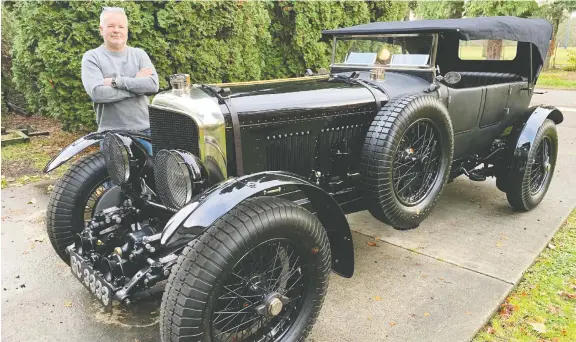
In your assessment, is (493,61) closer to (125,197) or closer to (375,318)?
(375,318)

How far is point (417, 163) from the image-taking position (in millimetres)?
3367

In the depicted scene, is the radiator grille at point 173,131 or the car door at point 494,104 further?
the car door at point 494,104

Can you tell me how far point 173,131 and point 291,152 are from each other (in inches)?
31.4

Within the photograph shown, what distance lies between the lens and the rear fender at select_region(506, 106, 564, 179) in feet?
13.4

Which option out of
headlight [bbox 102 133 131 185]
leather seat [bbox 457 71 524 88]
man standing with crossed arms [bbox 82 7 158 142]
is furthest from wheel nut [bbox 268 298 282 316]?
leather seat [bbox 457 71 524 88]

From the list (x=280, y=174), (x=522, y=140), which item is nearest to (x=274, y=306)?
(x=280, y=174)

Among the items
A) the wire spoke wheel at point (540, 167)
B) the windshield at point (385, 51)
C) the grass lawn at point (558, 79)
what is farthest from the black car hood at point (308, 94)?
the grass lawn at point (558, 79)

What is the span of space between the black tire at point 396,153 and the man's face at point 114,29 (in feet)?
6.88

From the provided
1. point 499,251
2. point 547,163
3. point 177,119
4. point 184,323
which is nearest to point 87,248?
point 177,119

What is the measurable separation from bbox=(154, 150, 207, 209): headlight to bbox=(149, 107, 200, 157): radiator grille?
0.15 metres

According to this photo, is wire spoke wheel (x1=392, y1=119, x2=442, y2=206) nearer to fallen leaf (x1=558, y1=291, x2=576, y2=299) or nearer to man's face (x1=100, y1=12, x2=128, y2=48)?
fallen leaf (x1=558, y1=291, x2=576, y2=299)

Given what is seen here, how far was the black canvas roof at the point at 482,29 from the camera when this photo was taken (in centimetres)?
351

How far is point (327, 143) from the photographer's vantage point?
10.4 ft

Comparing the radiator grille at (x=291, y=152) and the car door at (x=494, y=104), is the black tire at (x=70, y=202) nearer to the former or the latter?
the radiator grille at (x=291, y=152)
